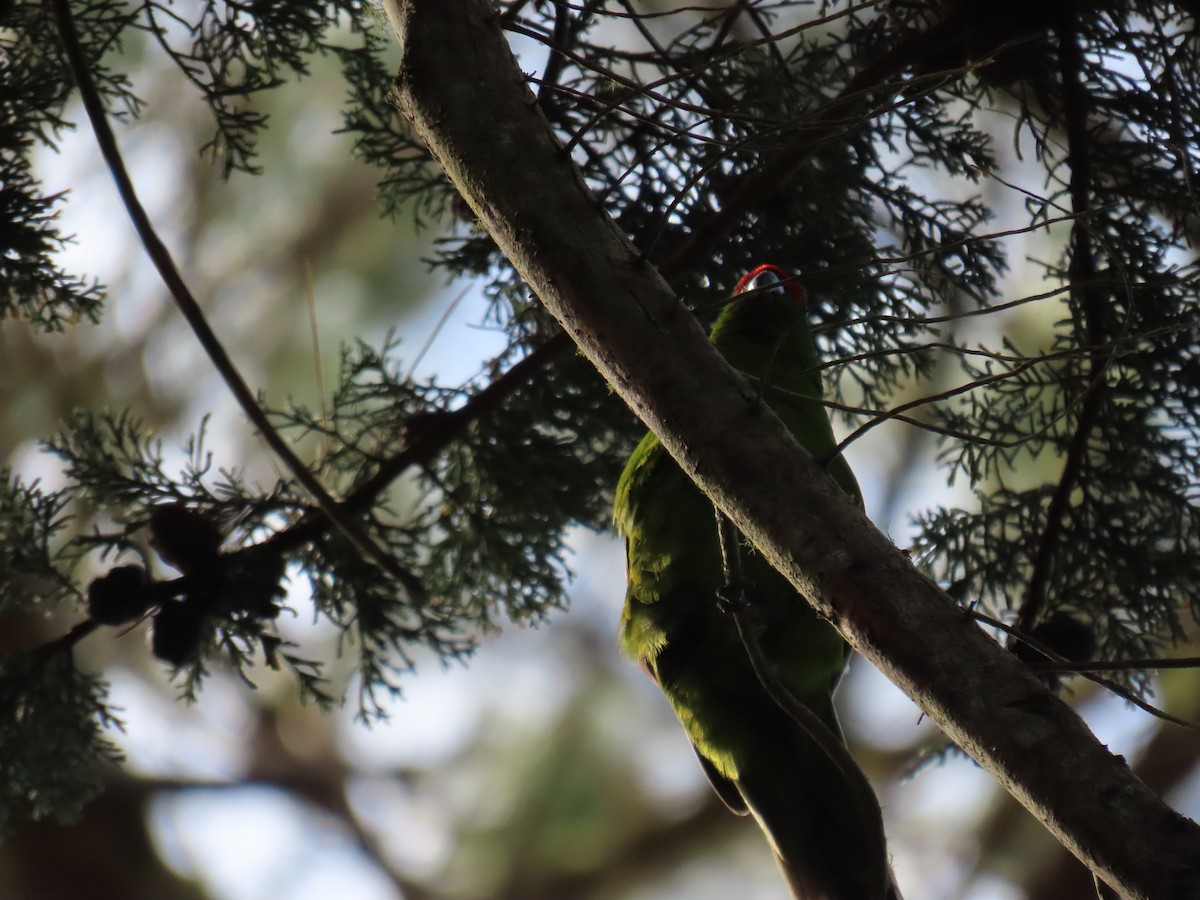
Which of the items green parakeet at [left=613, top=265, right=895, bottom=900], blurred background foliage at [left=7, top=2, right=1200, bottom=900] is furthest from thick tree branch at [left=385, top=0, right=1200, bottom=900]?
green parakeet at [left=613, top=265, right=895, bottom=900]

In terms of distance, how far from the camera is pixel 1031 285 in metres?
3.30

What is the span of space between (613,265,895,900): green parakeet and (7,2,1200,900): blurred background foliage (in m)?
0.11

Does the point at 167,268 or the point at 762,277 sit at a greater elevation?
the point at 167,268

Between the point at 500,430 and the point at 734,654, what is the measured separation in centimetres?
49

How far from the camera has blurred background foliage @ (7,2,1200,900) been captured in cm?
147

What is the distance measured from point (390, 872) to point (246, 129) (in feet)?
10.4

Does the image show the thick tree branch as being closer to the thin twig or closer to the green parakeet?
the thin twig

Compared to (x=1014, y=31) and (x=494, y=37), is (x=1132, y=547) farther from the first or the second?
(x=494, y=37)

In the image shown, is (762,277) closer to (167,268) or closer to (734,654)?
(734,654)

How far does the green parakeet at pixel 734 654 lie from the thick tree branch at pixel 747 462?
629 millimetres

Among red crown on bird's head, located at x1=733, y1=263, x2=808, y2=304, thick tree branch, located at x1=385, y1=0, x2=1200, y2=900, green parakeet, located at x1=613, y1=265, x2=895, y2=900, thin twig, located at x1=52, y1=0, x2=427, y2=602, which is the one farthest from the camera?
green parakeet, located at x1=613, y1=265, x2=895, y2=900

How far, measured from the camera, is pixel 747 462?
896 mm

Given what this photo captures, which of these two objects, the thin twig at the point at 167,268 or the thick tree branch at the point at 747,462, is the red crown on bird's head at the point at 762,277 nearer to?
the thick tree branch at the point at 747,462

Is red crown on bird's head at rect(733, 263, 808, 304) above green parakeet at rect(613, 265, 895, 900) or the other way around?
above
